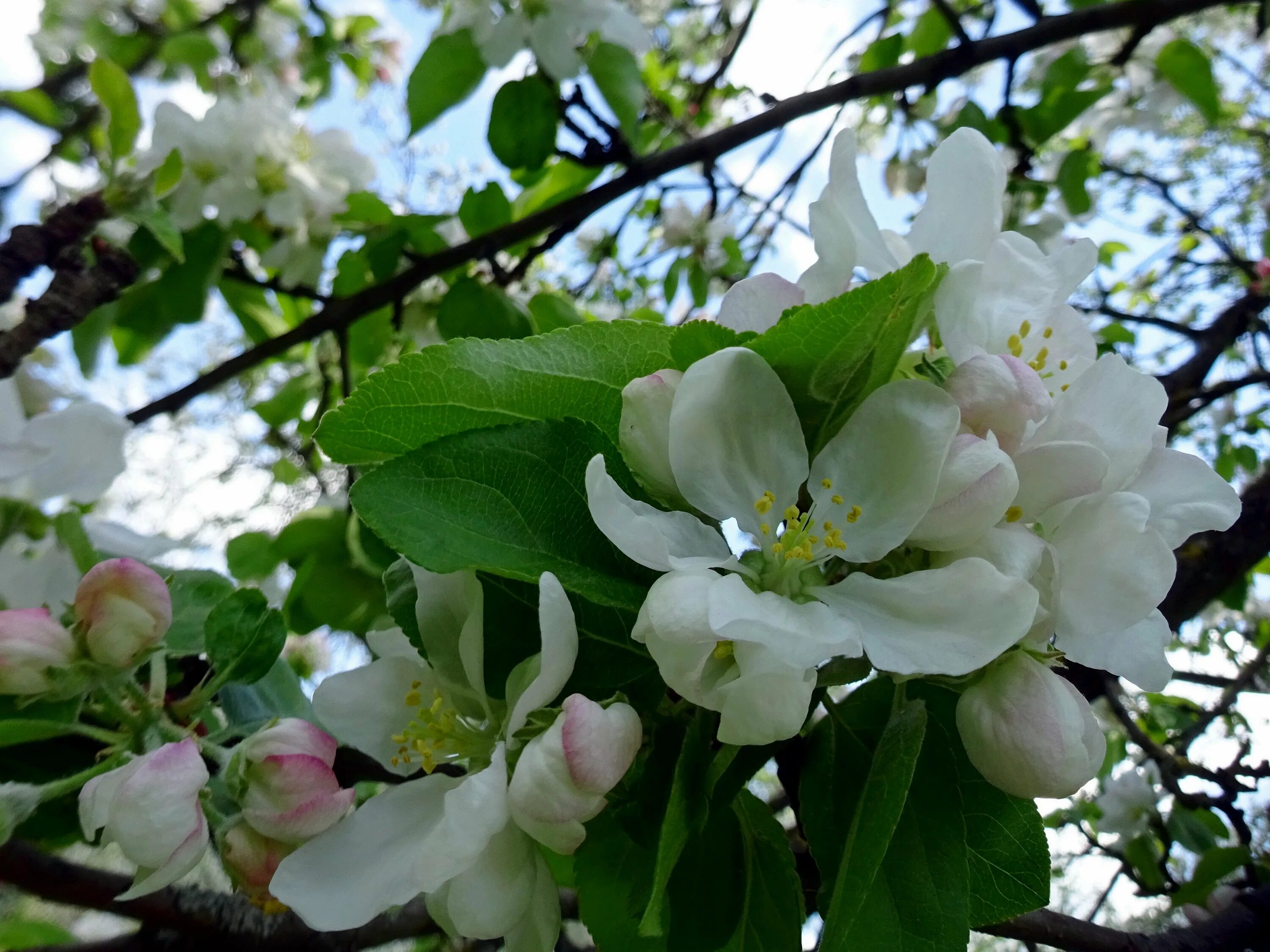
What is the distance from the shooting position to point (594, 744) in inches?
17.2

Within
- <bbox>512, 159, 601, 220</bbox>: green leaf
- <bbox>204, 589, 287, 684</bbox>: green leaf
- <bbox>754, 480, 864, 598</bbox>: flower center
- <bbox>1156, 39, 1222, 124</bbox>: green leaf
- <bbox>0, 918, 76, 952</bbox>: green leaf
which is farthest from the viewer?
<bbox>1156, 39, 1222, 124</bbox>: green leaf

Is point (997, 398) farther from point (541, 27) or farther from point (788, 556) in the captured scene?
point (541, 27)

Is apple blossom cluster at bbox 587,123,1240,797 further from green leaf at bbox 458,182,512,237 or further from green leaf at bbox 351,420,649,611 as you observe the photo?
green leaf at bbox 458,182,512,237

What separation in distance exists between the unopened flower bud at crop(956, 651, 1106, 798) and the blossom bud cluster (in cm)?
51

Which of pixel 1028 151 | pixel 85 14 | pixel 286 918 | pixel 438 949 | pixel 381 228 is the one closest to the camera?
pixel 286 918

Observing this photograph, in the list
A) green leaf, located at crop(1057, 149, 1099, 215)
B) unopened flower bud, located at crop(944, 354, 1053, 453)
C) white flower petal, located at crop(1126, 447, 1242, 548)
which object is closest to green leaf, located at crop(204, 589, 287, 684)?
unopened flower bud, located at crop(944, 354, 1053, 453)

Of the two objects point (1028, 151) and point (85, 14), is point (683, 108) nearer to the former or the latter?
point (1028, 151)

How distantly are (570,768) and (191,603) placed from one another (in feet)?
1.60

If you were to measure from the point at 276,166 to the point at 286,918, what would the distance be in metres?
1.24

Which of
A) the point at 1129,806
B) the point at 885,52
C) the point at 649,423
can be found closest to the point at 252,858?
the point at 649,423

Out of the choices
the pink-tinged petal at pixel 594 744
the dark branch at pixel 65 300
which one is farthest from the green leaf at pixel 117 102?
the pink-tinged petal at pixel 594 744

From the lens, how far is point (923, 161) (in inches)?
101

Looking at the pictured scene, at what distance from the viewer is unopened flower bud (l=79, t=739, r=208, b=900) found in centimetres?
48

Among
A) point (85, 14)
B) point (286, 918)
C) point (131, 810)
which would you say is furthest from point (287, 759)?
point (85, 14)
